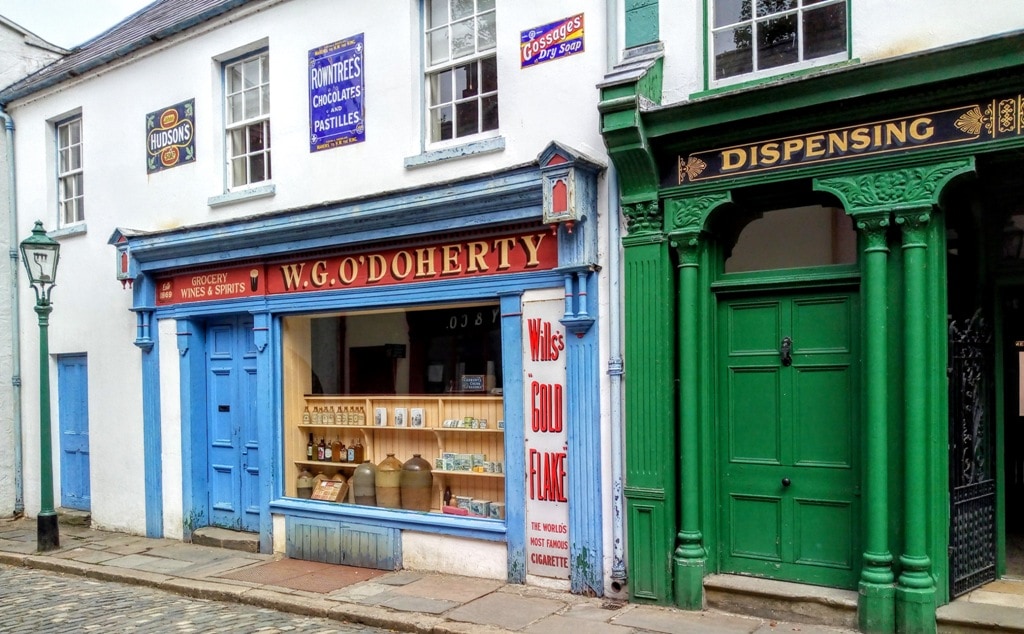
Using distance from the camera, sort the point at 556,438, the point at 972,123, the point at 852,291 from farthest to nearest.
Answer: the point at 556,438, the point at 852,291, the point at 972,123

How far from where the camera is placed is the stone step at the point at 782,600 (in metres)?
6.54

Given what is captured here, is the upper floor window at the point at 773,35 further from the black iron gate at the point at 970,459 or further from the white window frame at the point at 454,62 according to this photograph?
the black iron gate at the point at 970,459

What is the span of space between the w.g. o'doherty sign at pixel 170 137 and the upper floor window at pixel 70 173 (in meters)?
1.75

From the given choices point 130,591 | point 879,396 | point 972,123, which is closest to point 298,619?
point 130,591

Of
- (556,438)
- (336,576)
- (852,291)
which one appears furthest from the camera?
(336,576)

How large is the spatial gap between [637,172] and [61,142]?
940cm

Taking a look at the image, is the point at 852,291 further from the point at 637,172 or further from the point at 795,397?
the point at 637,172

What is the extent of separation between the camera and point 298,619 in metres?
7.75

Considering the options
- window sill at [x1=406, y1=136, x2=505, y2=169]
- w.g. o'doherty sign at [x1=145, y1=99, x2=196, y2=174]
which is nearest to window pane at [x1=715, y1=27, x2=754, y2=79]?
A: window sill at [x1=406, y1=136, x2=505, y2=169]

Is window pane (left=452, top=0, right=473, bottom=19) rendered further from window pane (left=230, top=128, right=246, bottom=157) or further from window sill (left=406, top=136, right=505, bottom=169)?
window pane (left=230, top=128, right=246, bottom=157)

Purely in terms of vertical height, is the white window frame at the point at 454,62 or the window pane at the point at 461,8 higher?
the window pane at the point at 461,8

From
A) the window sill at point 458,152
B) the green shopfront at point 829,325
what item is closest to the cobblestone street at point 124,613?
the green shopfront at point 829,325

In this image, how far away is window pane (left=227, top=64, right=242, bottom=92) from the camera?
10820 mm

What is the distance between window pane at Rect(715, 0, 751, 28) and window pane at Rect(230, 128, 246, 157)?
19.2 ft
